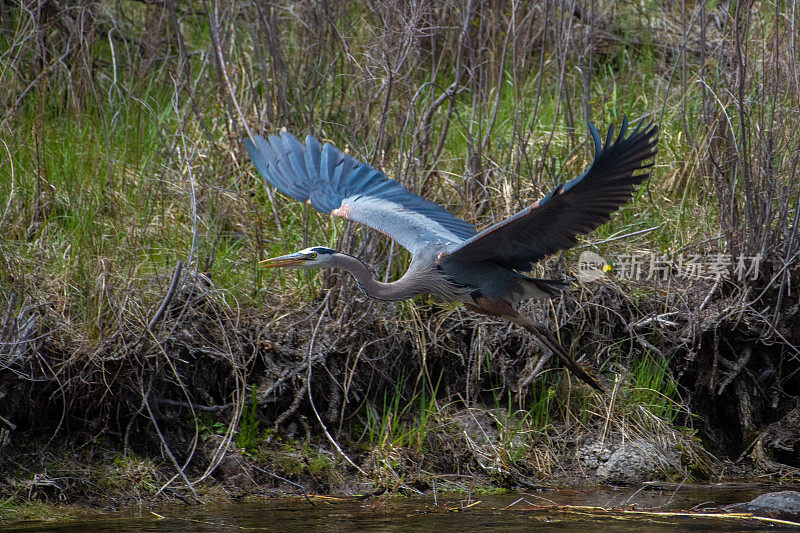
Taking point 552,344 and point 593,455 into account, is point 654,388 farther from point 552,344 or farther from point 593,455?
point 552,344

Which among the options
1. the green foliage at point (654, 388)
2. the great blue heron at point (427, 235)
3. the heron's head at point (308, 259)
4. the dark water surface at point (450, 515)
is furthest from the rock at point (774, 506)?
the heron's head at point (308, 259)

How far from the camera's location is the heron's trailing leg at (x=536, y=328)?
503 centimetres

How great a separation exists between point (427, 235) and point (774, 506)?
2.15 meters

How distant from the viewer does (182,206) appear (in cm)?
598

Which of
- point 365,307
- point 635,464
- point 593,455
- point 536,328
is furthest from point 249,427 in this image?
point 635,464

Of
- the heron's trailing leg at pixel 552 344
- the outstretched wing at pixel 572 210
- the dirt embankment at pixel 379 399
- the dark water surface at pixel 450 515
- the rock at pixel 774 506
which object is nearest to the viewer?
the outstretched wing at pixel 572 210

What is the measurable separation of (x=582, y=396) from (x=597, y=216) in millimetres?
1589

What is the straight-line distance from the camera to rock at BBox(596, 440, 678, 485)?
5.08m

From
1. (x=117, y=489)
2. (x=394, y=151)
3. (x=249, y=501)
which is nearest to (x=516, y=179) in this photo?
(x=394, y=151)

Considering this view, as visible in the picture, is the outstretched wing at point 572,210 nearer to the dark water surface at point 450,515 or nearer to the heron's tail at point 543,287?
the heron's tail at point 543,287

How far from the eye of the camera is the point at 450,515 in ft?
14.4

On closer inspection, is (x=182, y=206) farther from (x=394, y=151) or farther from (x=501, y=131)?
(x=501, y=131)

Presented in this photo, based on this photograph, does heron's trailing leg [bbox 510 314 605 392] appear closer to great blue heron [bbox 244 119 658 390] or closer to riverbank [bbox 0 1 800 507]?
great blue heron [bbox 244 119 658 390]

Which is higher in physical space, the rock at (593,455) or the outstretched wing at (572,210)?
the outstretched wing at (572,210)
